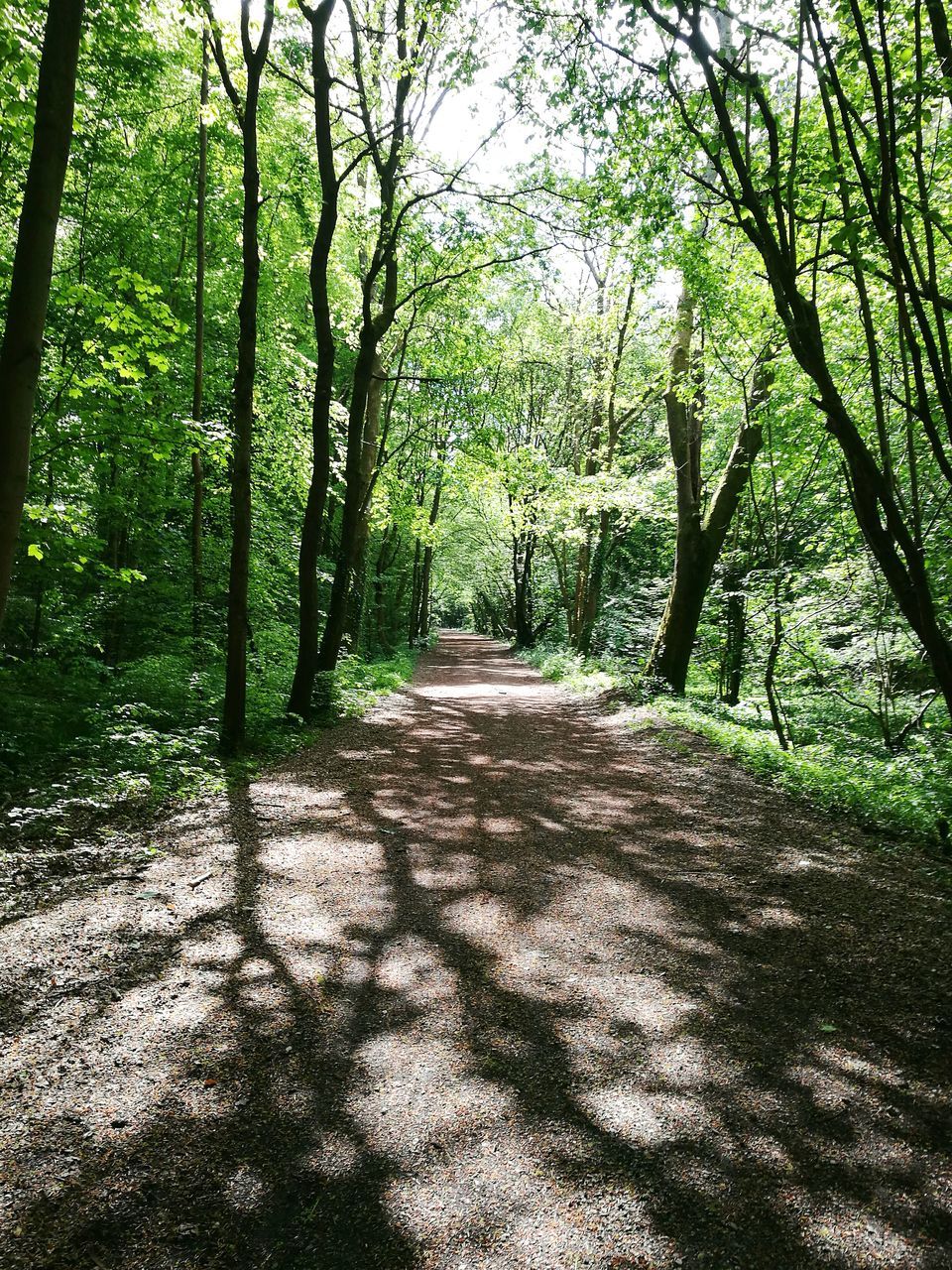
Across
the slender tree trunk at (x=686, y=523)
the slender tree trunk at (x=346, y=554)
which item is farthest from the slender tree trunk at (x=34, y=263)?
the slender tree trunk at (x=686, y=523)

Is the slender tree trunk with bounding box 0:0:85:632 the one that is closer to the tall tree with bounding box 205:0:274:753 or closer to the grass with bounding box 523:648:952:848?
the tall tree with bounding box 205:0:274:753

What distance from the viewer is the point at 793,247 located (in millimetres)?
4488

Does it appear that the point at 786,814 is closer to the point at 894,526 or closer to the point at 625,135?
the point at 894,526

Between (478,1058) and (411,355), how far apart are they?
53.8 feet

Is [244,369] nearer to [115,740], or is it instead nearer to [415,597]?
[115,740]

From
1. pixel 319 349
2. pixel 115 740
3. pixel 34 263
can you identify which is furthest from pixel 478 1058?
pixel 319 349

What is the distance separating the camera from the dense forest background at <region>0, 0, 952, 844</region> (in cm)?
448

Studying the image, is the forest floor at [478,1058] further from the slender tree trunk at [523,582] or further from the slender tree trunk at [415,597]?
the slender tree trunk at [523,582]

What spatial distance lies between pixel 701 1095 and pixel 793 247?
5269 millimetres

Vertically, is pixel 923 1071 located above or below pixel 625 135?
below

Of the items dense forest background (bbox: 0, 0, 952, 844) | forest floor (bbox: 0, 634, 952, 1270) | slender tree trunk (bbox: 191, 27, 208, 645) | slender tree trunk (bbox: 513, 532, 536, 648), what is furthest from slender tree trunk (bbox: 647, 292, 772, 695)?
slender tree trunk (bbox: 513, 532, 536, 648)

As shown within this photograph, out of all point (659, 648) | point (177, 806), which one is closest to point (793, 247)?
point (177, 806)

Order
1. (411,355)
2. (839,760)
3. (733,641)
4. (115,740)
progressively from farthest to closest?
(411,355) → (733,641) → (839,760) → (115,740)

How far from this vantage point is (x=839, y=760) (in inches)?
290
